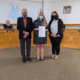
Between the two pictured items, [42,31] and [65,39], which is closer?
[42,31]

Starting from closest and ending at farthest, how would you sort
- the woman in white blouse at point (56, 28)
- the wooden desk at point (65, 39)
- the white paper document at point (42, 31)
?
the white paper document at point (42, 31) < the woman in white blouse at point (56, 28) < the wooden desk at point (65, 39)

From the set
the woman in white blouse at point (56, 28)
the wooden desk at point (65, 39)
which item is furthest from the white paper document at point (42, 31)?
the wooden desk at point (65, 39)

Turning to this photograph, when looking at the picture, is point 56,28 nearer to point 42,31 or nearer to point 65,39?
point 42,31

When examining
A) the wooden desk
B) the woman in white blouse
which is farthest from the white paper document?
the wooden desk

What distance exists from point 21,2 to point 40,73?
505 cm

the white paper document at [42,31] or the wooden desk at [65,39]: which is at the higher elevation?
the white paper document at [42,31]

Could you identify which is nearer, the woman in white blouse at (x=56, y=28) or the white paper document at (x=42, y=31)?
the white paper document at (x=42, y=31)

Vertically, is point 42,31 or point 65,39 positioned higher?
point 42,31

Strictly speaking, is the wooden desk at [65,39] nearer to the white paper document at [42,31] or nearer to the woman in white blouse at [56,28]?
the woman in white blouse at [56,28]

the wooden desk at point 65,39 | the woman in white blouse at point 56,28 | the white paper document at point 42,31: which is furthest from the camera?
the wooden desk at point 65,39

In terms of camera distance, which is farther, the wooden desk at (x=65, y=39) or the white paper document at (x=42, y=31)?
the wooden desk at (x=65, y=39)

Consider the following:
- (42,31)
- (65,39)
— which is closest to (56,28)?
(42,31)

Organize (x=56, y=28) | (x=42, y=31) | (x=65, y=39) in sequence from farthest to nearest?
(x=65, y=39) < (x=56, y=28) < (x=42, y=31)

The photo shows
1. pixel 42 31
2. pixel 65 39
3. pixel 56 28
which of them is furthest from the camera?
pixel 65 39
